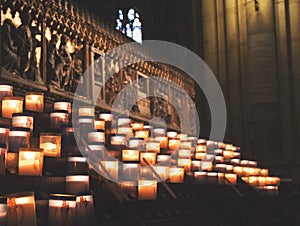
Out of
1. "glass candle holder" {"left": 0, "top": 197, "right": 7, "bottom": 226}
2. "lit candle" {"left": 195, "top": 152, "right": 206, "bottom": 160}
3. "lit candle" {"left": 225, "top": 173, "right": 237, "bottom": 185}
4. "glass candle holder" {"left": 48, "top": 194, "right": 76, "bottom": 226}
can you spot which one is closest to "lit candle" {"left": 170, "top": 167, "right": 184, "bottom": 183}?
"lit candle" {"left": 195, "top": 152, "right": 206, "bottom": 160}

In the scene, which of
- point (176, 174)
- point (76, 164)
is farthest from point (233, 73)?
point (76, 164)

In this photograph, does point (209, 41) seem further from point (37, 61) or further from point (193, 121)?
point (37, 61)

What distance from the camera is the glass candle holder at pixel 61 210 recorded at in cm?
348

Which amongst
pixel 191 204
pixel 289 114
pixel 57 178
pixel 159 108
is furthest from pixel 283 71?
pixel 57 178

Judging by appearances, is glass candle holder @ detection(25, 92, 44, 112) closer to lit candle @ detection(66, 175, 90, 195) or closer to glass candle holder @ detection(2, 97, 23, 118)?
glass candle holder @ detection(2, 97, 23, 118)

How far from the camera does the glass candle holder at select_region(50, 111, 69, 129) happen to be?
17.6 ft

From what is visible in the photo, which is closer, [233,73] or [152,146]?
[152,146]

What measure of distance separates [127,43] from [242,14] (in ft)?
20.4

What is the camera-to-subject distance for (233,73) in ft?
52.0

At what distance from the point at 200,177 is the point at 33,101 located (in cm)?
233

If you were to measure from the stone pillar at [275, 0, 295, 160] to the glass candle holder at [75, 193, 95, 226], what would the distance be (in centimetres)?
1149

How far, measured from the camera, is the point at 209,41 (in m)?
16.4

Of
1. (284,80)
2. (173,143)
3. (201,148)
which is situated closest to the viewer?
(173,143)

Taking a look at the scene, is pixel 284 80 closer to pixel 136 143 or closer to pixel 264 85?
pixel 264 85
